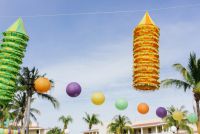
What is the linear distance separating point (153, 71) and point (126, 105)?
A: 18.4ft

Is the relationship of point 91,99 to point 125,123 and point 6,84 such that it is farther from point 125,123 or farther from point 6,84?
point 125,123

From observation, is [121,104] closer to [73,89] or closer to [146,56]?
[73,89]

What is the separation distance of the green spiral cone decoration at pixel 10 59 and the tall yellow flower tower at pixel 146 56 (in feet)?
15.2

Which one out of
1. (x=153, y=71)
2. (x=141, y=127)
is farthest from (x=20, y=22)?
(x=141, y=127)

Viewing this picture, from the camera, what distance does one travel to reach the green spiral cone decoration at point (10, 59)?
41.1 feet

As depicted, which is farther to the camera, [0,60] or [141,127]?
[141,127]

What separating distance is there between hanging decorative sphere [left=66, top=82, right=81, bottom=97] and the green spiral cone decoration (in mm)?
1956

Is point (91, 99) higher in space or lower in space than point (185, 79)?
lower

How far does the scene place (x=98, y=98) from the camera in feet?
46.4

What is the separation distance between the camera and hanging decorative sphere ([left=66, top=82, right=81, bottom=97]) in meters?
Answer: 13.3

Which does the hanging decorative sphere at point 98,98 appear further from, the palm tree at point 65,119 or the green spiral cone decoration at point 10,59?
the palm tree at point 65,119

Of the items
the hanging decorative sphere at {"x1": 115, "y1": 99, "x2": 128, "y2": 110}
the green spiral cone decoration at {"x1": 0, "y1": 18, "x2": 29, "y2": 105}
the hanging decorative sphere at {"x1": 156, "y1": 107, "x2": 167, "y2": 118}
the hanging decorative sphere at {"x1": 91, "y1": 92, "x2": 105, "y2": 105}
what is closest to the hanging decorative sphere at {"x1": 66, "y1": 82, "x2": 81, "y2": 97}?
the hanging decorative sphere at {"x1": 91, "y1": 92, "x2": 105, "y2": 105}

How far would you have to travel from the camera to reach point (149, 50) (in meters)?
9.92

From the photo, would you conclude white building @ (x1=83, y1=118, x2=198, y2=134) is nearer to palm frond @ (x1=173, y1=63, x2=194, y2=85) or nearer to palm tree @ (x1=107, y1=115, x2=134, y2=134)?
palm tree @ (x1=107, y1=115, x2=134, y2=134)
